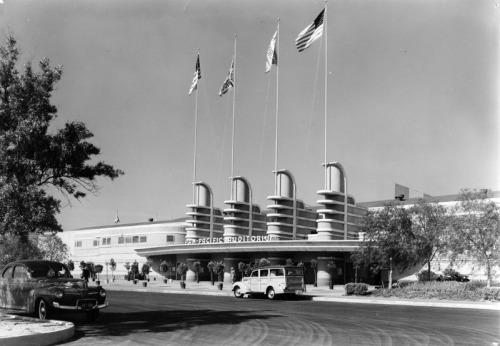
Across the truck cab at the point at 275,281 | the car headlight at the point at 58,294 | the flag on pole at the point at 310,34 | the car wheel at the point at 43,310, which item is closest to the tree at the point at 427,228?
the truck cab at the point at 275,281

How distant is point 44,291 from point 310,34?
31.8m

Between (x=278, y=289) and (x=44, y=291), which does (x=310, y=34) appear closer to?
(x=278, y=289)

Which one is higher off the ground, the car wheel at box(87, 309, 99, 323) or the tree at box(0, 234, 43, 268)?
the tree at box(0, 234, 43, 268)

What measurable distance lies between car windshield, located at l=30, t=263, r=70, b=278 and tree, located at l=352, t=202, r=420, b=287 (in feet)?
83.4

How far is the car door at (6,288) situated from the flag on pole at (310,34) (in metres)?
30.1

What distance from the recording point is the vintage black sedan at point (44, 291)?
1656 centimetres

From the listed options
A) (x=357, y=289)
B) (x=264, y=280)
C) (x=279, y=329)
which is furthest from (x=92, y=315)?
(x=357, y=289)

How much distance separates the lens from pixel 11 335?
11.9 m

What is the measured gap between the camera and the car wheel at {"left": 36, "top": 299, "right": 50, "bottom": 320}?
16.5m

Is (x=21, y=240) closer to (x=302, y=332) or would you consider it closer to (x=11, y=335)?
(x=11, y=335)

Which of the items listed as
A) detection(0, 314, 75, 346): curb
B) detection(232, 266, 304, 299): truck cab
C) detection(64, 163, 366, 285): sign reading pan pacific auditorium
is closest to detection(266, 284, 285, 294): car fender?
detection(232, 266, 304, 299): truck cab

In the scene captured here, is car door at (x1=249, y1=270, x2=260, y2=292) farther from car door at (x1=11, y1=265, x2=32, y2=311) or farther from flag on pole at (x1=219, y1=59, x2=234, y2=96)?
flag on pole at (x1=219, y1=59, x2=234, y2=96)

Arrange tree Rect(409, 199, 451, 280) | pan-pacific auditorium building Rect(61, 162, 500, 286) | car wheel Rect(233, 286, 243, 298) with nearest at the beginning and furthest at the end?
1. car wheel Rect(233, 286, 243, 298)
2. tree Rect(409, 199, 451, 280)
3. pan-pacific auditorium building Rect(61, 162, 500, 286)

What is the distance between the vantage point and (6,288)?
59.5 ft
